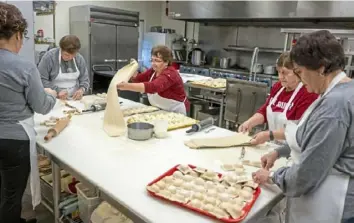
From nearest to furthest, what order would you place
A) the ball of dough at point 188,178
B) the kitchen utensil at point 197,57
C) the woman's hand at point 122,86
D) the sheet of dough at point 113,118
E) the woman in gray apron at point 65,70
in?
the ball of dough at point 188,178, the sheet of dough at point 113,118, the woman's hand at point 122,86, the woman in gray apron at point 65,70, the kitchen utensil at point 197,57

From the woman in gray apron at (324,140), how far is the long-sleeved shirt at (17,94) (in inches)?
46.0

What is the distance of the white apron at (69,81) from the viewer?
2.73 m

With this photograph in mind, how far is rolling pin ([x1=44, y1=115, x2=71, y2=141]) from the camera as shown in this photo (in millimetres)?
1713

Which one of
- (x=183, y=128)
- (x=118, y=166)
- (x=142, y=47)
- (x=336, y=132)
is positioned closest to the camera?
(x=336, y=132)

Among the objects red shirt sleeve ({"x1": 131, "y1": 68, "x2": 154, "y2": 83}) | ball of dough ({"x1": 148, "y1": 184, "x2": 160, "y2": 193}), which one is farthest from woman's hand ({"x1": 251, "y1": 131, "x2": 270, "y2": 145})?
red shirt sleeve ({"x1": 131, "y1": 68, "x2": 154, "y2": 83})

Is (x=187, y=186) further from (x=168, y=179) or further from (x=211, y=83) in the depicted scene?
(x=211, y=83)

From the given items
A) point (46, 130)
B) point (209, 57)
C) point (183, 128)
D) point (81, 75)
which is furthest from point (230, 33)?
point (46, 130)

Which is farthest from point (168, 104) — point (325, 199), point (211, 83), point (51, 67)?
point (325, 199)

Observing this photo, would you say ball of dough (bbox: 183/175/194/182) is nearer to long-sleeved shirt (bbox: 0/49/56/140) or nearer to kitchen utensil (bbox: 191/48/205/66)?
long-sleeved shirt (bbox: 0/49/56/140)

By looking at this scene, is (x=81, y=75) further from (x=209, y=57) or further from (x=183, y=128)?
(x=209, y=57)

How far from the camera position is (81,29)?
5.35 m

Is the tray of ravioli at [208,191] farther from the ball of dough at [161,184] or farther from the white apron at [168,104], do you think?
the white apron at [168,104]

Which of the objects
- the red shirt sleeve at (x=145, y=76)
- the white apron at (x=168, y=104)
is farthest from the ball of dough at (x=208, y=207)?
the red shirt sleeve at (x=145, y=76)

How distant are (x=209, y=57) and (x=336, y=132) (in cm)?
583
